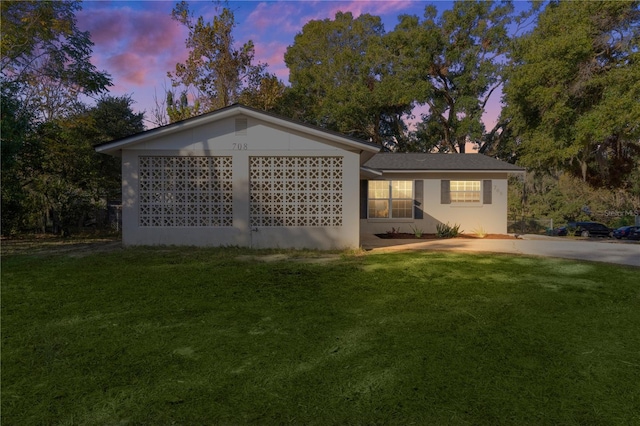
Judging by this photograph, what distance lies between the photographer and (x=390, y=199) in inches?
637

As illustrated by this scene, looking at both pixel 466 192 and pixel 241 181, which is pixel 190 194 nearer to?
pixel 241 181

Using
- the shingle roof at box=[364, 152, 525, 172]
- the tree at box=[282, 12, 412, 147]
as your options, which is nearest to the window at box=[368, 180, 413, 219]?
the shingle roof at box=[364, 152, 525, 172]

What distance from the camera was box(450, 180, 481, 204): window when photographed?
16.3m

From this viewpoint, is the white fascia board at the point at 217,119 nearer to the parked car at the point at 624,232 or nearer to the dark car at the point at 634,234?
the dark car at the point at 634,234

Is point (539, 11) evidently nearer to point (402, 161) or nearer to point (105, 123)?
point (402, 161)

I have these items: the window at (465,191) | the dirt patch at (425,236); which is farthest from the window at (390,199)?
the window at (465,191)

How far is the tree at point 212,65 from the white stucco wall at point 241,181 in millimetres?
13592

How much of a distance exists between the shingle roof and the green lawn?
9273 millimetres

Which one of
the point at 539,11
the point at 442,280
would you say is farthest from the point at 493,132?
the point at 442,280

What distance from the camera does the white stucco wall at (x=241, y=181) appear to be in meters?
10.6

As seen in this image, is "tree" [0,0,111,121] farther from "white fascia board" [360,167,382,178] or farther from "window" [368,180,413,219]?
"window" [368,180,413,219]

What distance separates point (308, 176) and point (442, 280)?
16.8ft

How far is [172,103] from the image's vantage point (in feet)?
82.5

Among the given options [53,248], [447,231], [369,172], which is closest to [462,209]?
[447,231]
